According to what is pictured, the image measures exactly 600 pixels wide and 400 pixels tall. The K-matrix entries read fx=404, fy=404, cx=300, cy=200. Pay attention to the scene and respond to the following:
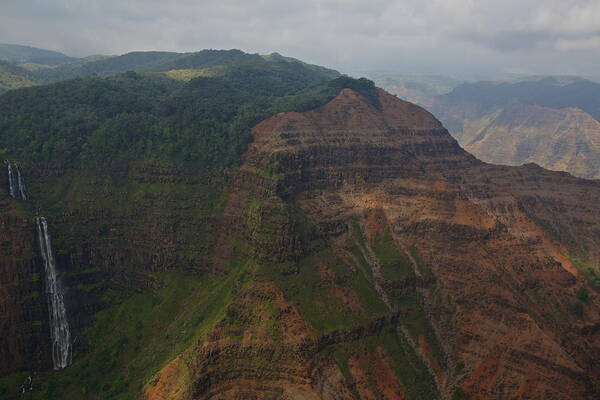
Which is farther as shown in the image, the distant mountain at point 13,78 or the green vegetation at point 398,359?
the distant mountain at point 13,78

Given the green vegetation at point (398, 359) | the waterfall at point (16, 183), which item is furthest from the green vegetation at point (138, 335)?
the waterfall at point (16, 183)

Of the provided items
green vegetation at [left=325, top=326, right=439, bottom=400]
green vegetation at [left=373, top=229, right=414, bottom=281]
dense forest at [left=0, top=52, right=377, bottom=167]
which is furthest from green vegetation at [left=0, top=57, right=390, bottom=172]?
green vegetation at [left=325, top=326, right=439, bottom=400]

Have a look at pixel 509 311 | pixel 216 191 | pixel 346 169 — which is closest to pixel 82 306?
pixel 216 191

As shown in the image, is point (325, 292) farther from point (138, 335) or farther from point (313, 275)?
point (138, 335)

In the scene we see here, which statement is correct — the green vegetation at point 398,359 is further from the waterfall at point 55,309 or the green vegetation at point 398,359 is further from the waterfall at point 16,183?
the waterfall at point 16,183

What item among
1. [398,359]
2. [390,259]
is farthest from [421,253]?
[398,359]

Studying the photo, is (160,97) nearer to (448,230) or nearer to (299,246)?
(299,246)

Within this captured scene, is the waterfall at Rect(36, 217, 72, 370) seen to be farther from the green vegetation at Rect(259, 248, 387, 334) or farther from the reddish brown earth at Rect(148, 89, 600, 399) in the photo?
the green vegetation at Rect(259, 248, 387, 334)
